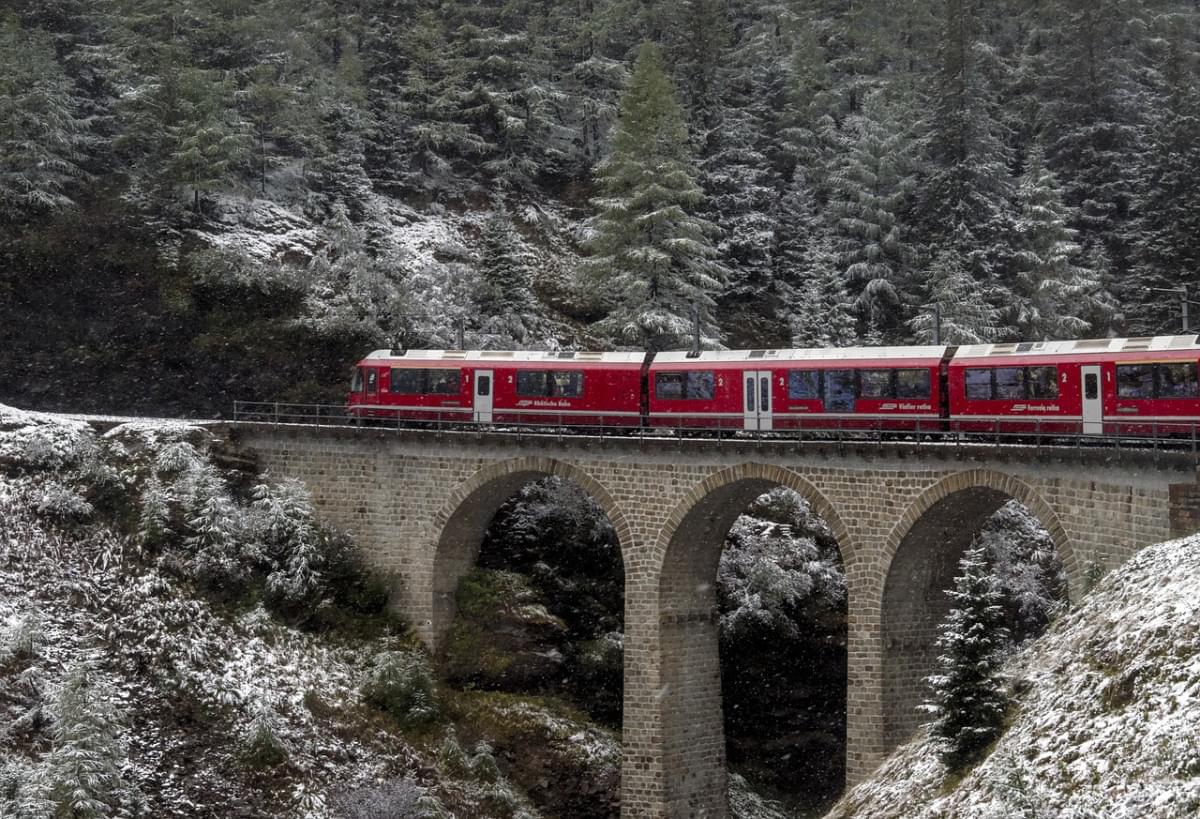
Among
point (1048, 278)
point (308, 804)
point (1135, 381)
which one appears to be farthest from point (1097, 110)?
point (308, 804)

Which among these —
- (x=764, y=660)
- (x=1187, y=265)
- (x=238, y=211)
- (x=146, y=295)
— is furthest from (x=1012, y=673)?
(x=238, y=211)

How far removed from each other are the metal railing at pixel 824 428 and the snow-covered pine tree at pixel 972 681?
5491 mm

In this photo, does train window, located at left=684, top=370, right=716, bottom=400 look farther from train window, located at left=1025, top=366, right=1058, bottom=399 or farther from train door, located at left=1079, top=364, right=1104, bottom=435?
train door, located at left=1079, top=364, right=1104, bottom=435

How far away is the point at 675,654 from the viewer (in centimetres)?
3244

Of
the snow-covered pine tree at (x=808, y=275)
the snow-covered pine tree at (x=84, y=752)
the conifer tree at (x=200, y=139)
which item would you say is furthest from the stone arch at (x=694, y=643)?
the conifer tree at (x=200, y=139)

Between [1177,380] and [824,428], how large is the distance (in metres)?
9.09

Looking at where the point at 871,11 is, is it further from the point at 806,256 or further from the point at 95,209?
the point at 95,209

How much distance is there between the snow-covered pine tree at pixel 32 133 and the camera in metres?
51.9

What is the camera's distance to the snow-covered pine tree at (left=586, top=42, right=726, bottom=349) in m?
45.7

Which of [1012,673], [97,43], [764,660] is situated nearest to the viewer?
[1012,673]

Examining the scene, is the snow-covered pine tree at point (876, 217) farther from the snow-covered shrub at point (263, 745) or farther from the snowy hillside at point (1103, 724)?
the snow-covered shrub at point (263, 745)

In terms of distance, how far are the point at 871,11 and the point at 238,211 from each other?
38464 mm

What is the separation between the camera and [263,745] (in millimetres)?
29406

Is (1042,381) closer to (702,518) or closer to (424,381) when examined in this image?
(702,518)
